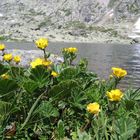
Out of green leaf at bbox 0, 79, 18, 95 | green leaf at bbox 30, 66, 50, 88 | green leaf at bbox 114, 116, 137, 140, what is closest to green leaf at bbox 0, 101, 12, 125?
green leaf at bbox 0, 79, 18, 95

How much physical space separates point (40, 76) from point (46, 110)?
40cm

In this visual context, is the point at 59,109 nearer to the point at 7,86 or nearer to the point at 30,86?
the point at 30,86

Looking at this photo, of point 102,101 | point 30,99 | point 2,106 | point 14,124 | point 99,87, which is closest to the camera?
point 2,106

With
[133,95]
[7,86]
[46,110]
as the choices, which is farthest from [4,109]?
[133,95]

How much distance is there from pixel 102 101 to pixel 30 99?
3.03 feet

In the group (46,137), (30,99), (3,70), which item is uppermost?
(3,70)

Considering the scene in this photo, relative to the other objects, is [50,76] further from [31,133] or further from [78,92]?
[31,133]

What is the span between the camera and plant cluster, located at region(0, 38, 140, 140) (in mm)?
4074

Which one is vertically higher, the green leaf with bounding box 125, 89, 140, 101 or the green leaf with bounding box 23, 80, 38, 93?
the green leaf with bounding box 23, 80, 38, 93

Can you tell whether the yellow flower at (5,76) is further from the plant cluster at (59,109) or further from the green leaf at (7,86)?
the green leaf at (7,86)

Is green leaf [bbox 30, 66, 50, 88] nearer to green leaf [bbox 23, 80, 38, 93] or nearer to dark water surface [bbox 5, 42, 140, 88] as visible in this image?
green leaf [bbox 23, 80, 38, 93]

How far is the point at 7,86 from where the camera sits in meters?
4.22

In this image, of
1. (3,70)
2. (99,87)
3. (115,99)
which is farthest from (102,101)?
(3,70)

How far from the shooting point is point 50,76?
473 cm
